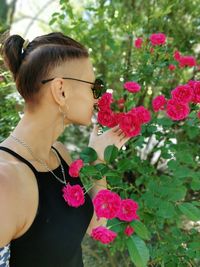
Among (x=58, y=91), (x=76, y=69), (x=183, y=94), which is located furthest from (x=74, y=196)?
(x=183, y=94)

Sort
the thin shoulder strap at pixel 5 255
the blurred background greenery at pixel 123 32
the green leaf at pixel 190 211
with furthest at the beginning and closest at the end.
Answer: the blurred background greenery at pixel 123 32, the green leaf at pixel 190 211, the thin shoulder strap at pixel 5 255

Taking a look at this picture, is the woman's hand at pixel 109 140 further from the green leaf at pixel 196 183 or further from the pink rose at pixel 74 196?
the green leaf at pixel 196 183

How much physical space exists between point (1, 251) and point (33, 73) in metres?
0.60

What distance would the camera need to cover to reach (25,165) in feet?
4.41

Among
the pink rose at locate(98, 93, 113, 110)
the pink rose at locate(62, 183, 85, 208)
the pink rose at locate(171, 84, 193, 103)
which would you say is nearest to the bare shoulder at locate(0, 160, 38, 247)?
the pink rose at locate(62, 183, 85, 208)

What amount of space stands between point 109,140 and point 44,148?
253 mm

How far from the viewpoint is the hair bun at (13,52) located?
1.47 metres

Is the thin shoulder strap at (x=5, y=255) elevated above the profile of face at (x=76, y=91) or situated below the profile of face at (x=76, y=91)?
below

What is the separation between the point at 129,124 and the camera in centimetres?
149

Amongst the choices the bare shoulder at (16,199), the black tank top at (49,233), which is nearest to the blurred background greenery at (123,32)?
the black tank top at (49,233)

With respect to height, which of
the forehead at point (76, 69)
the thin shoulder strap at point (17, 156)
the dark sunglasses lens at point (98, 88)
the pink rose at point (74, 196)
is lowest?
the pink rose at point (74, 196)

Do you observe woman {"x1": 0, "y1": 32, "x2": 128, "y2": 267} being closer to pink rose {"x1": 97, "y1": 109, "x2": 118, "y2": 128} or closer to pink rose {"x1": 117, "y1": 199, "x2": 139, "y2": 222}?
pink rose {"x1": 97, "y1": 109, "x2": 118, "y2": 128}

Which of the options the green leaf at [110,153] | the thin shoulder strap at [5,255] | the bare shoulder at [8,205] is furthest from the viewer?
the green leaf at [110,153]

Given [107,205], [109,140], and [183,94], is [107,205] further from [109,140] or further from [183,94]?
[183,94]
